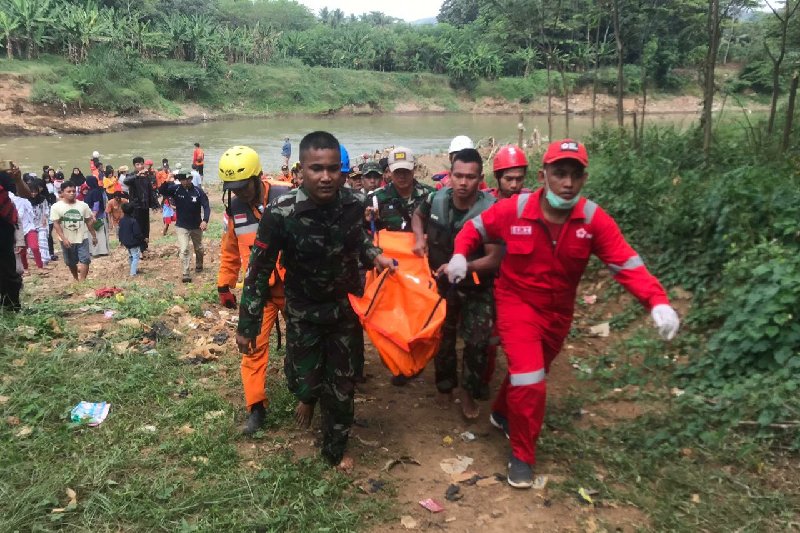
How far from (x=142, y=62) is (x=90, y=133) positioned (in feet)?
38.9

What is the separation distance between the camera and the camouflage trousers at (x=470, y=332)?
3.79 m

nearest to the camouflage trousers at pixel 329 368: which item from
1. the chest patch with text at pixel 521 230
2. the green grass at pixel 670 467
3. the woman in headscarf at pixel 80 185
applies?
the chest patch with text at pixel 521 230

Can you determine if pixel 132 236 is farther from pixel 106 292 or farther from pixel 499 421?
pixel 499 421

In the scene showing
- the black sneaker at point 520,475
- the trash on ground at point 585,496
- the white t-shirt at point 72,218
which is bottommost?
the trash on ground at point 585,496

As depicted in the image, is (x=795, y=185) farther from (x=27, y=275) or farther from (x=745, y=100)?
(x=745, y=100)

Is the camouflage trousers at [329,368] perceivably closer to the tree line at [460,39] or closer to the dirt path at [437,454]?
the dirt path at [437,454]

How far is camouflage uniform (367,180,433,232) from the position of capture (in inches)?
190

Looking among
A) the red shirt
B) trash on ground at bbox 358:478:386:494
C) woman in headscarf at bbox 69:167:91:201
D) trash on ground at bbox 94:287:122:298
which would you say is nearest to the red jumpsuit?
the red shirt

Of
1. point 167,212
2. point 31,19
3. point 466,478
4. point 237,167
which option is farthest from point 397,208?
point 31,19

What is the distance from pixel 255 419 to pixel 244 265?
1128 millimetres

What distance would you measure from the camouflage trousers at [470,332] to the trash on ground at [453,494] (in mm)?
890

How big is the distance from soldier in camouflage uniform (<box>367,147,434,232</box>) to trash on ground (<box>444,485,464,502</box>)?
2.29 m

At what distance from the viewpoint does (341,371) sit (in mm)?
3328

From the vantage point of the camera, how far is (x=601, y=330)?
555cm
